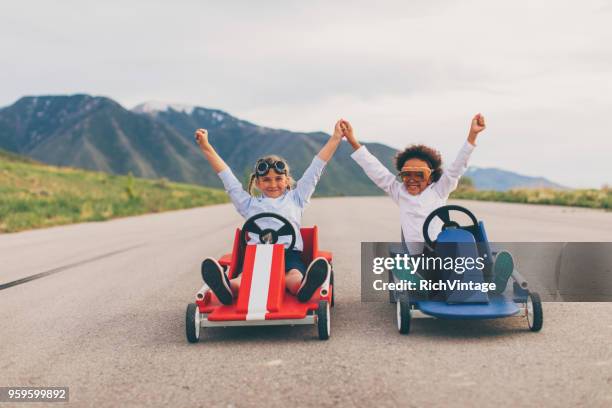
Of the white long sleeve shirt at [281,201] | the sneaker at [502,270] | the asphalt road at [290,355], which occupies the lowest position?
the asphalt road at [290,355]

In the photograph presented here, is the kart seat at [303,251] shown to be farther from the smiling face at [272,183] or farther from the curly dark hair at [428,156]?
the curly dark hair at [428,156]

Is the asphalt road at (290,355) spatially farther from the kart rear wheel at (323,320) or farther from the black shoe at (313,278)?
the black shoe at (313,278)

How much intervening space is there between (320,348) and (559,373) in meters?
1.69

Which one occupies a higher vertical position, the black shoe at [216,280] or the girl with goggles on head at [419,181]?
the girl with goggles on head at [419,181]

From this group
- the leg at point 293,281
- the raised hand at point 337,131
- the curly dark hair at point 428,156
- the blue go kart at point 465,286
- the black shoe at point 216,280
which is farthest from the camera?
the curly dark hair at point 428,156

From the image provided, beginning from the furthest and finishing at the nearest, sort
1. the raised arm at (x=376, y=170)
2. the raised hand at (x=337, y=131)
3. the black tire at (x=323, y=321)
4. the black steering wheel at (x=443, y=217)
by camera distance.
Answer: the raised arm at (x=376, y=170) → the raised hand at (x=337, y=131) → the black steering wheel at (x=443, y=217) → the black tire at (x=323, y=321)

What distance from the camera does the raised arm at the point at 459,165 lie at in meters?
6.18

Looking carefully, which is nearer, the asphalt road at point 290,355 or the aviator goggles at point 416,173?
the asphalt road at point 290,355

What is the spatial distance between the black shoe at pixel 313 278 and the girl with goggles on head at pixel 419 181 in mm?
1161

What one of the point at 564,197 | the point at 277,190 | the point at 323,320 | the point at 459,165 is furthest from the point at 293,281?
the point at 564,197

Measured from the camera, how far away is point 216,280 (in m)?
5.38

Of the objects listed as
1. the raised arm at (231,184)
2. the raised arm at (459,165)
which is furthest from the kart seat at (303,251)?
the raised arm at (459,165)

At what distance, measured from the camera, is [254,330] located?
5.65 m

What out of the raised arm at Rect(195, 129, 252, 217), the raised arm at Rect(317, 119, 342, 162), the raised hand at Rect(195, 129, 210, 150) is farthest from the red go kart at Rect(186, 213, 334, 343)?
the raised hand at Rect(195, 129, 210, 150)
